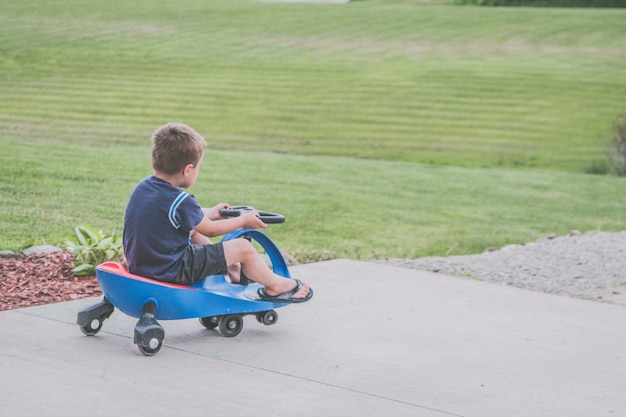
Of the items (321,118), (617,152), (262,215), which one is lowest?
(617,152)

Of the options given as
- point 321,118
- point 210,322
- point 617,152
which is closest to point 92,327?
point 210,322

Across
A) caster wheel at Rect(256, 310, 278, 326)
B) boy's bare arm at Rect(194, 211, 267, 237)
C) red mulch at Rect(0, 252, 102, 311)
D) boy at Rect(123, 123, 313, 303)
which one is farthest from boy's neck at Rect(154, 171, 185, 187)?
red mulch at Rect(0, 252, 102, 311)

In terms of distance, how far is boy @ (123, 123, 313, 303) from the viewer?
4.59 meters

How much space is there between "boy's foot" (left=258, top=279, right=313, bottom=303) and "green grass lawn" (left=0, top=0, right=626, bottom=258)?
329cm

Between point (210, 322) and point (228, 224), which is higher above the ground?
point (228, 224)

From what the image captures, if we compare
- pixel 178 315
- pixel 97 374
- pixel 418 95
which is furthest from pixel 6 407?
pixel 418 95

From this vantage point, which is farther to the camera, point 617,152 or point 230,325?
point 617,152

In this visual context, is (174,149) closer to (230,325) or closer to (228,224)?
(228,224)

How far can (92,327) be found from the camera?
473 cm

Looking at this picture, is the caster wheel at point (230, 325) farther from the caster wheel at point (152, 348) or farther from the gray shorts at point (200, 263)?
the caster wheel at point (152, 348)

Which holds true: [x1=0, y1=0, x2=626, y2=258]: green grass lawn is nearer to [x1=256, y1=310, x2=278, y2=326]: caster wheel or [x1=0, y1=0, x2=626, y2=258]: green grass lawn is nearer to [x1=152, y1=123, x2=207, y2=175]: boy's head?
[x1=256, y1=310, x2=278, y2=326]: caster wheel

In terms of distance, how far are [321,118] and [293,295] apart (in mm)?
11024

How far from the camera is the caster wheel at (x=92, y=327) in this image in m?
4.70

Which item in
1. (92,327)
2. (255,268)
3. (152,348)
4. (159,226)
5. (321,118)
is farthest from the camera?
(321,118)
